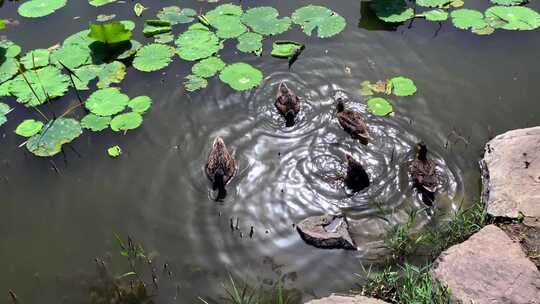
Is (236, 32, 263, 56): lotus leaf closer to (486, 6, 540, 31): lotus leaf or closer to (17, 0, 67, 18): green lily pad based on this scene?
(17, 0, 67, 18): green lily pad

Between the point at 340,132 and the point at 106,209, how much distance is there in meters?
3.21

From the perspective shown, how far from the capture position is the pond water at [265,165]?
18.4ft

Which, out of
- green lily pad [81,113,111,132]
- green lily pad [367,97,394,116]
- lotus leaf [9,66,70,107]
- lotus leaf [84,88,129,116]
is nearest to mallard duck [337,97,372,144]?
green lily pad [367,97,394,116]

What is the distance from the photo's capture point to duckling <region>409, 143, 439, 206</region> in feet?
19.5

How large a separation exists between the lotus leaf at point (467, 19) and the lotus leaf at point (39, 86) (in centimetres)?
638

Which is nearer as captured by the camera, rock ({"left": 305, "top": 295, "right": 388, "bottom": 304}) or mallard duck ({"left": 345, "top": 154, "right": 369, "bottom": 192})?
rock ({"left": 305, "top": 295, "right": 388, "bottom": 304})

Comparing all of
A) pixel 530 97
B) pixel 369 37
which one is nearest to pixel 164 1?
pixel 369 37

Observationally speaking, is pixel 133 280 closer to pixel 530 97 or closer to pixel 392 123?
pixel 392 123

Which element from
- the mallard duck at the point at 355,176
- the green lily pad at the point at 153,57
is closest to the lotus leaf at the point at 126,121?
the green lily pad at the point at 153,57

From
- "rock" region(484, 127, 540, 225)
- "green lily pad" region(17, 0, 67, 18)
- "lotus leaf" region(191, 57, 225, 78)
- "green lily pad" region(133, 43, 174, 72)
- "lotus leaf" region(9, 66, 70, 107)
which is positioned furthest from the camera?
"green lily pad" region(17, 0, 67, 18)

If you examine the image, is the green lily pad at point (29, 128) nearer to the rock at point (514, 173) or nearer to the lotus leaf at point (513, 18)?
the rock at point (514, 173)

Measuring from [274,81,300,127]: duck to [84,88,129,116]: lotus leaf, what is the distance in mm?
2275

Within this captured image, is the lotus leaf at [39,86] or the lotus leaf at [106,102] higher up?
the lotus leaf at [39,86]

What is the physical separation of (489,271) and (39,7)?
8.47 meters
